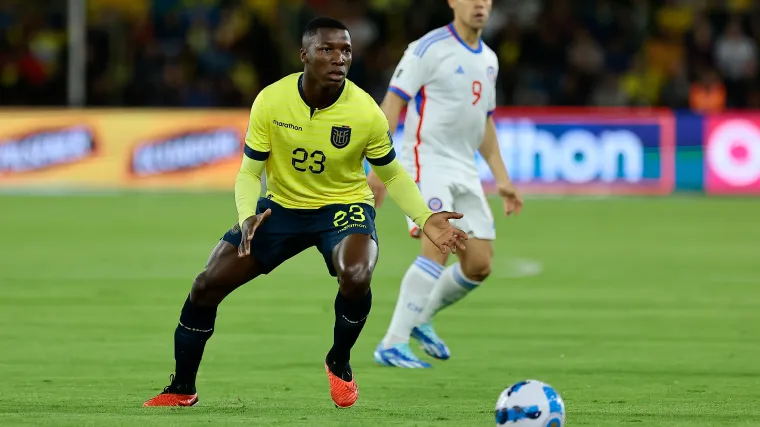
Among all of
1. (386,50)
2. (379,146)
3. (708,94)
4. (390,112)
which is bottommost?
(708,94)

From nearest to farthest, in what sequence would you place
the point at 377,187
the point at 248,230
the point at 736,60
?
the point at 248,230
the point at 377,187
the point at 736,60

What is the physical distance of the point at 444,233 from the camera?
671 centimetres

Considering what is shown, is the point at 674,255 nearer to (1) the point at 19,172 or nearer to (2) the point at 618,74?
(2) the point at 618,74

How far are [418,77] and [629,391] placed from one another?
91.8 inches

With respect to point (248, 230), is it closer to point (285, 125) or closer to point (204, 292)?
point (204, 292)

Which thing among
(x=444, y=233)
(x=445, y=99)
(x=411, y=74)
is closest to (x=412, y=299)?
(x=445, y=99)

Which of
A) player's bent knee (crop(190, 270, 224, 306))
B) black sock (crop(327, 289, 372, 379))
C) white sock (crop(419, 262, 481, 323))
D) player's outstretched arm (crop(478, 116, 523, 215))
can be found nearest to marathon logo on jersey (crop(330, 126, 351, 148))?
black sock (crop(327, 289, 372, 379))

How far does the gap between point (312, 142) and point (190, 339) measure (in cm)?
109

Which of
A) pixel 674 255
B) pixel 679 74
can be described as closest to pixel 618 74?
pixel 679 74

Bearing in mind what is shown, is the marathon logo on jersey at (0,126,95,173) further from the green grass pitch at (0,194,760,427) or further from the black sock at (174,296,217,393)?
the black sock at (174,296,217,393)

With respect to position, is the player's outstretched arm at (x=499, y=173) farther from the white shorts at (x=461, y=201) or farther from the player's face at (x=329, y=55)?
the player's face at (x=329, y=55)

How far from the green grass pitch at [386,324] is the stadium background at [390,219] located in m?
0.03

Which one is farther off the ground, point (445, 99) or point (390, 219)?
point (445, 99)

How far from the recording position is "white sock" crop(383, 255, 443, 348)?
856 cm
